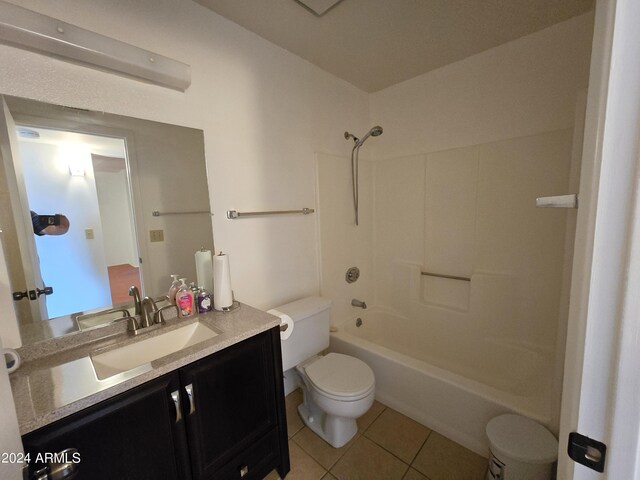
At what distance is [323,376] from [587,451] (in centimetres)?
131

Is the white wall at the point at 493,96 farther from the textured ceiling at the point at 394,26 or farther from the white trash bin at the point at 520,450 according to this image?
the white trash bin at the point at 520,450

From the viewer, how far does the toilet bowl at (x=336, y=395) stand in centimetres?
145

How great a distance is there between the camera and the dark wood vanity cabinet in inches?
31.0

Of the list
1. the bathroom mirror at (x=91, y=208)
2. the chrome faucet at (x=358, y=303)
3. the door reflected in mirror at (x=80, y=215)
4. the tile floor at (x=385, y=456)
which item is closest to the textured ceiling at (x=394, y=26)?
the bathroom mirror at (x=91, y=208)

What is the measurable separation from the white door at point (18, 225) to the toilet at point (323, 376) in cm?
104

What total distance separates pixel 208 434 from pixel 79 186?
3.77ft

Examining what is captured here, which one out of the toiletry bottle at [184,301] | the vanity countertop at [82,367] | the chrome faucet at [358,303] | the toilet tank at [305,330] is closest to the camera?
the vanity countertop at [82,367]

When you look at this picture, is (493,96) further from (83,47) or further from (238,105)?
(83,47)

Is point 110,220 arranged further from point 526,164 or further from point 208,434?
point 526,164

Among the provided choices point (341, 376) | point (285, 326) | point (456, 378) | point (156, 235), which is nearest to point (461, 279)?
point (456, 378)

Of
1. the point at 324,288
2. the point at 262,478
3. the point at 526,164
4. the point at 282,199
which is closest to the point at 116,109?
the point at 282,199

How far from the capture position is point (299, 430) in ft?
5.63

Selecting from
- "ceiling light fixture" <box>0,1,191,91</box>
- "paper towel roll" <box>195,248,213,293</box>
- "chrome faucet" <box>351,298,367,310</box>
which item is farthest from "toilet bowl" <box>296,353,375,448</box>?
"ceiling light fixture" <box>0,1,191,91</box>

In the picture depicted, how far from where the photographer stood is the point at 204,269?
1440 mm
